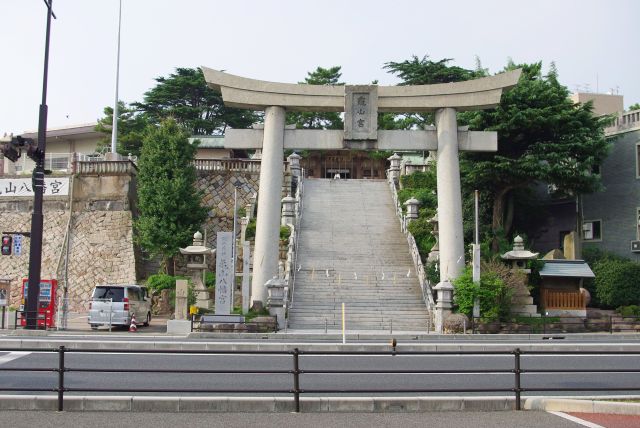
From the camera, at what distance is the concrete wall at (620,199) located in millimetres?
39531

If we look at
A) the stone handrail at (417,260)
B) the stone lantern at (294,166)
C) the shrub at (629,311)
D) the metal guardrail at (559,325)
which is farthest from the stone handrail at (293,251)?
the shrub at (629,311)

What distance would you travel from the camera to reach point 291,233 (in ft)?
132

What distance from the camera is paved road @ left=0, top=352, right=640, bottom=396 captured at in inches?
539

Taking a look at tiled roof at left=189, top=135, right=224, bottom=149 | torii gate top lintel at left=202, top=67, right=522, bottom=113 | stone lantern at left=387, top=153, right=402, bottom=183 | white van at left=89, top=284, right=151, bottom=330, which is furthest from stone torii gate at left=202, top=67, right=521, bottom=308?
tiled roof at left=189, top=135, right=224, bottom=149

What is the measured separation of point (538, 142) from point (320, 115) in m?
29.2

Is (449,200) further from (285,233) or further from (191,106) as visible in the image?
(191,106)

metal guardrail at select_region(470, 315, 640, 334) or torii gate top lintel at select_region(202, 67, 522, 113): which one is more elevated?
torii gate top lintel at select_region(202, 67, 522, 113)

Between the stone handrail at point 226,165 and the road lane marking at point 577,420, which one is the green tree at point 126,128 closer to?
the stone handrail at point 226,165

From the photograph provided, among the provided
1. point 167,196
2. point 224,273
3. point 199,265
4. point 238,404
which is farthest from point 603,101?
point 238,404

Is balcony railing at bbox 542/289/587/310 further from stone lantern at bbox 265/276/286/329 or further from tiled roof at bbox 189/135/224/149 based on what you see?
tiled roof at bbox 189/135/224/149

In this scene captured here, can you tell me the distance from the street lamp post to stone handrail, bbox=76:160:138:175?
60.3 feet

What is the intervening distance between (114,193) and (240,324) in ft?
68.5

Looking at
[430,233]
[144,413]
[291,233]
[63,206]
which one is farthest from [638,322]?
[63,206]

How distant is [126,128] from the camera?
55.6 m
